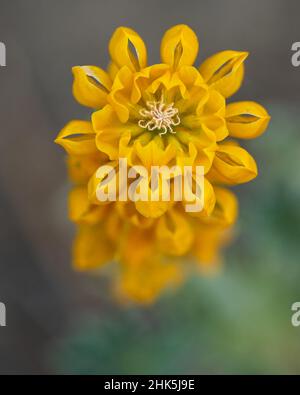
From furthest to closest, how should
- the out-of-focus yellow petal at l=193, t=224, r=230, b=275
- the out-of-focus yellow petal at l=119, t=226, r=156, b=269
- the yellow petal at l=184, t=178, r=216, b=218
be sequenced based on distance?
the out-of-focus yellow petal at l=193, t=224, r=230, b=275 < the out-of-focus yellow petal at l=119, t=226, r=156, b=269 < the yellow petal at l=184, t=178, r=216, b=218

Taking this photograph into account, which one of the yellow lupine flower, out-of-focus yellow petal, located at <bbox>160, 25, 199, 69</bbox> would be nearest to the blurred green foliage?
the yellow lupine flower

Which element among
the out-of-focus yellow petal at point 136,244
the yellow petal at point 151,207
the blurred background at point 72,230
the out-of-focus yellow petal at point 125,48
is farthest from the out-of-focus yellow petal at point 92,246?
the blurred background at point 72,230

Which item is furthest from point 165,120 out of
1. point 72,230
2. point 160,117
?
point 72,230

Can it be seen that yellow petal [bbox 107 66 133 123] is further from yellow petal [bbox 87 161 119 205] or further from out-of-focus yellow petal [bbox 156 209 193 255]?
out-of-focus yellow petal [bbox 156 209 193 255]

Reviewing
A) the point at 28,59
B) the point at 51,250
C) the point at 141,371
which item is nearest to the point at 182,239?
the point at 141,371

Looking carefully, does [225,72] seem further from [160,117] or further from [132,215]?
[132,215]

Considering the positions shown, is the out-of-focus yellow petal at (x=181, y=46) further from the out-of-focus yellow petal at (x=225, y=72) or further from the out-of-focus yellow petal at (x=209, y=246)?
the out-of-focus yellow petal at (x=209, y=246)
